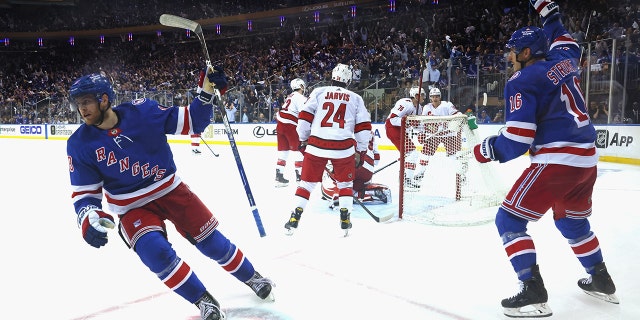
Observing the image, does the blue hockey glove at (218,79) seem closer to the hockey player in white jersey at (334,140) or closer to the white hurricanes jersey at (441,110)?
the hockey player in white jersey at (334,140)

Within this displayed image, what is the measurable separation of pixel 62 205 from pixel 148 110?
3609 mm

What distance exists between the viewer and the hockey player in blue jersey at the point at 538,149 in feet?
6.68

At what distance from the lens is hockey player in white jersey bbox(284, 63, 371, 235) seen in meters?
3.65

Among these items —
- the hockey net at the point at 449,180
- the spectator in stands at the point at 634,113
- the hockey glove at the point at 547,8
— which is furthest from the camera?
the spectator in stands at the point at 634,113

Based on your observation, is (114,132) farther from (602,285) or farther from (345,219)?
(602,285)

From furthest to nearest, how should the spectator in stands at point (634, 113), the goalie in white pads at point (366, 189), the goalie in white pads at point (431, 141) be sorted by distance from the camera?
1. the spectator in stands at point (634, 113)
2. the goalie in white pads at point (366, 189)
3. the goalie in white pads at point (431, 141)

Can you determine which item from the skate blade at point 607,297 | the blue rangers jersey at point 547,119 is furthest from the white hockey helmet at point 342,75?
the skate blade at point 607,297

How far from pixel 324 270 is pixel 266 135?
9.99m

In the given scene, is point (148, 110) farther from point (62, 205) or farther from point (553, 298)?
point (62, 205)

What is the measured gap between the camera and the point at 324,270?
9.50ft

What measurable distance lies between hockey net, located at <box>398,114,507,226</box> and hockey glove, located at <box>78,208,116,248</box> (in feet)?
9.36

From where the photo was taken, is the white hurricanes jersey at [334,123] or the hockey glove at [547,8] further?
the white hurricanes jersey at [334,123]

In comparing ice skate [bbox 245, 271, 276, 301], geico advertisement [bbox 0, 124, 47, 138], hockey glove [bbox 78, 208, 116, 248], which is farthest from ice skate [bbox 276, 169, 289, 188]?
geico advertisement [bbox 0, 124, 47, 138]

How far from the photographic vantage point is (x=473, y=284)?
8.65 feet
